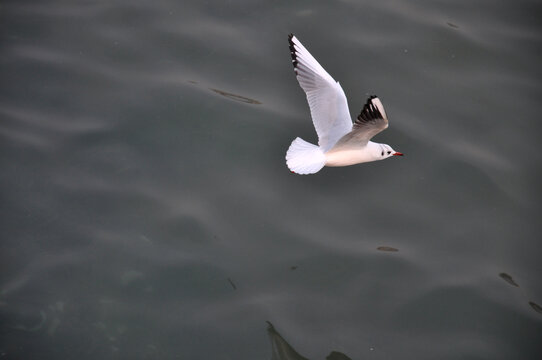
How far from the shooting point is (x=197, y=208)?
16.9 feet

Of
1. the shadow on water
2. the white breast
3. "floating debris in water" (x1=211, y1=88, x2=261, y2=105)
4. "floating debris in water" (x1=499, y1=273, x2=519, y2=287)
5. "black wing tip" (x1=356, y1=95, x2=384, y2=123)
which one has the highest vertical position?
"black wing tip" (x1=356, y1=95, x2=384, y2=123)

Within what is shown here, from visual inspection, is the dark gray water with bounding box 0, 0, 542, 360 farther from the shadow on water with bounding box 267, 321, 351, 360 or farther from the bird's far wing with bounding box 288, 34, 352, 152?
the bird's far wing with bounding box 288, 34, 352, 152

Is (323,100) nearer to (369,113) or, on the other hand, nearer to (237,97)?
(369,113)

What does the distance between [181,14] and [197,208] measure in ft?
8.01

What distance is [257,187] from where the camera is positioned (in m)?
5.32

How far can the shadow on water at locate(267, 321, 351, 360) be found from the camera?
4.36 metres

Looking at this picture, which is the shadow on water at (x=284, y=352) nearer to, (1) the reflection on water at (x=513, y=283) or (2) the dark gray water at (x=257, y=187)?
(2) the dark gray water at (x=257, y=187)

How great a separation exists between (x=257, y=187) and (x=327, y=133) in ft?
2.40

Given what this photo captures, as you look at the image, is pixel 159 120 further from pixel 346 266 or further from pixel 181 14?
pixel 346 266

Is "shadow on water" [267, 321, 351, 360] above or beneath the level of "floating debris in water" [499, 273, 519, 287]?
beneath

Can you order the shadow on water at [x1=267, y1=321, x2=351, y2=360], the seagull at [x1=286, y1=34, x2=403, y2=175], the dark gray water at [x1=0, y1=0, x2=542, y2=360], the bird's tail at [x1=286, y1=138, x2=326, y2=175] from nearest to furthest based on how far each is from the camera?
the shadow on water at [x1=267, y1=321, x2=351, y2=360] → the dark gray water at [x1=0, y1=0, x2=542, y2=360] → the bird's tail at [x1=286, y1=138, x2=326, y2=175] → the seagull at [x1=286, y1=34, x2=403, y2=175]

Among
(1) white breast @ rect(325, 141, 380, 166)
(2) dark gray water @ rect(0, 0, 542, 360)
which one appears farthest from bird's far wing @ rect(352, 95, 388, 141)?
(2) dark gray water @ rect(0, 0, 542, 360)

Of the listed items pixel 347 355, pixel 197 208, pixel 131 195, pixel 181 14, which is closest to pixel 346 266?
pixel 347 355

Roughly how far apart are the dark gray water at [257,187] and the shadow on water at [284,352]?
A: 23 mm
